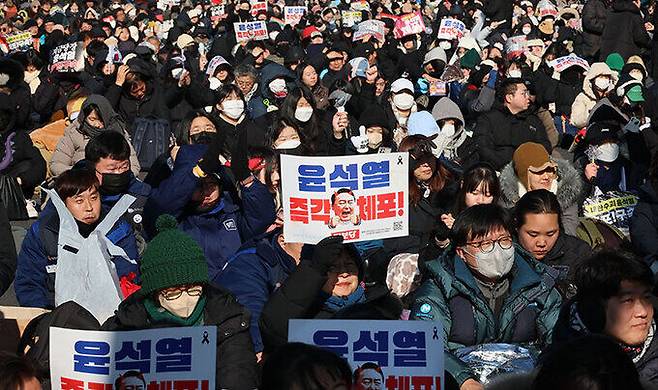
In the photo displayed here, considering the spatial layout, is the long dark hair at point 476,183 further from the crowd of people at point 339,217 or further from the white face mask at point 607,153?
the white face mask at point 607,153

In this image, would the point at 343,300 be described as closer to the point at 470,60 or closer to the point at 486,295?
the point at 486,295

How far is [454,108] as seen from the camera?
11812 millimetres

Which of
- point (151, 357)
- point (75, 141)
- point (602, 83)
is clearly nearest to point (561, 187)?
point (151, 357)

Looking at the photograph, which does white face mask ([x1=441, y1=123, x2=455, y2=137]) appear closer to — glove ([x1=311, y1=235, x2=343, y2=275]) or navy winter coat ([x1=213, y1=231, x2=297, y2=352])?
navy winter coat ([x1=213, y1=231, x2=297, y2=352])

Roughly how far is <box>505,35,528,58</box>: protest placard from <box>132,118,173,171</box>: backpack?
6694mm

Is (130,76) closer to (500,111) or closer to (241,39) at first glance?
(500,111)

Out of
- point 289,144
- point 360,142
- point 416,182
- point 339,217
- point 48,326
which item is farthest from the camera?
point 360,142

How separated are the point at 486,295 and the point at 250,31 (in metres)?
15.3

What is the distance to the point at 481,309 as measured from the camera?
18.1ft

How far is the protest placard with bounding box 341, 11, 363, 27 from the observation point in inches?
899

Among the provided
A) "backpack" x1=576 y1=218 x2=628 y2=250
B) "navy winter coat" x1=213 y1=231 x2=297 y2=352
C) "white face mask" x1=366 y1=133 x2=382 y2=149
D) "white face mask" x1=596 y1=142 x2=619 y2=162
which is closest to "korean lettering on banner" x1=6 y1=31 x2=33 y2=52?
"white face mask" x1=366 y1=133 x2=382 y2=149

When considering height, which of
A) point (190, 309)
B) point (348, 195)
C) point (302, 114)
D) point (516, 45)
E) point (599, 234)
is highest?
point (516, 45)

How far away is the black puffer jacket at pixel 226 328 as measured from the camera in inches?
201

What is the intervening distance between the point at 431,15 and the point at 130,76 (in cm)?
1268
